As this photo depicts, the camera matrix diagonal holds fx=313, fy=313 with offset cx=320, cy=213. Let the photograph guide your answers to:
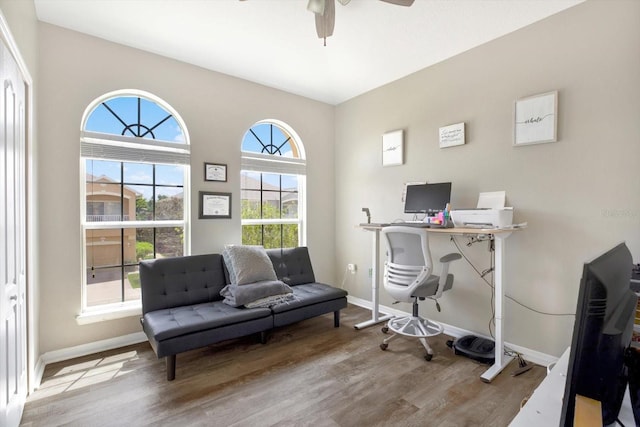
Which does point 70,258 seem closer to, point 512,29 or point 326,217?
point 326,217

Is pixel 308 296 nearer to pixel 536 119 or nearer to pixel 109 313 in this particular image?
pixel 109 313

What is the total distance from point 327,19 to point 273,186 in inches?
84.6

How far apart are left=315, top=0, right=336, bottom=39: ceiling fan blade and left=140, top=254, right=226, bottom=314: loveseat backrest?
2338 mm

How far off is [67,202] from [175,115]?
4.20 ft

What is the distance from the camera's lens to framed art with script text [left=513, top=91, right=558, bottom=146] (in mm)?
2488

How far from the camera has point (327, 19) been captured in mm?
2355

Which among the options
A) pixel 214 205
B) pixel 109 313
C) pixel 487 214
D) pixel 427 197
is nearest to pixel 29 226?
pixel 109 313

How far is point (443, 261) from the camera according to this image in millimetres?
2707

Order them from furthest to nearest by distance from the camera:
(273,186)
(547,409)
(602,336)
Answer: (273,186) < (547,409) < (602,336)

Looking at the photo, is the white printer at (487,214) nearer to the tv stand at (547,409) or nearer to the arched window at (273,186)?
the tv stand at (547,409)

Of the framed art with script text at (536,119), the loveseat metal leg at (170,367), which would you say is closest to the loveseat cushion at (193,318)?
the loveseat metal leg at (170,367)

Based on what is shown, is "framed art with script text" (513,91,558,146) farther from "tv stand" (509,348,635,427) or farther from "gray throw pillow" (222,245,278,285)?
"gray throw pillow" (222,245,278,285)

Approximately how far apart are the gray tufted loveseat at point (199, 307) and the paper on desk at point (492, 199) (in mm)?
1663

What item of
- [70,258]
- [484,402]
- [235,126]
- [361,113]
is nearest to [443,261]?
[484,402]
